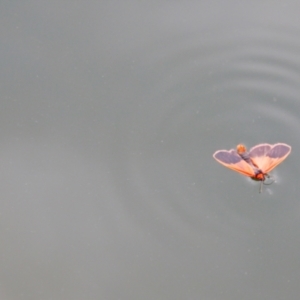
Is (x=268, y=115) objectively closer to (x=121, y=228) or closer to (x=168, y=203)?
(x=168, y=203)

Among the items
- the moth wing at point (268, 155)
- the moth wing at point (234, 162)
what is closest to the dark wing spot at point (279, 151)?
the moth wing at point (268, 155)

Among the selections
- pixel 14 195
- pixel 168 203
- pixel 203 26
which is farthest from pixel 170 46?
pixel 14 195

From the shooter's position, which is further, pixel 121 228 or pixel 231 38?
pixel 231 38

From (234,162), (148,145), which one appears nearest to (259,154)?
(234,162)

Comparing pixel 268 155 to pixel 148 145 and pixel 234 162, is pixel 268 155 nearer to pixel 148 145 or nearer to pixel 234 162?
pixel 234 162

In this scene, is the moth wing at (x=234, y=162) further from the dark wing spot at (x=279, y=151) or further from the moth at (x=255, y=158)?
the dark wing spot at (x=279, y=151)
